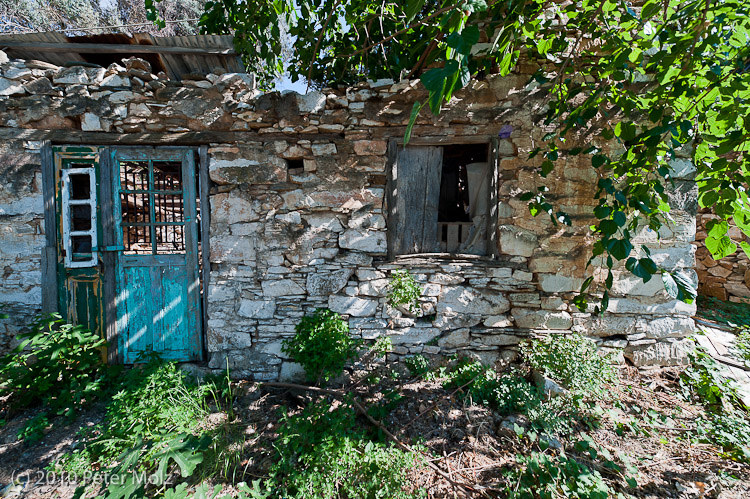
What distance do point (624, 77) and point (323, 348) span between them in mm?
3044

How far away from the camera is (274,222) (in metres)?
2.84

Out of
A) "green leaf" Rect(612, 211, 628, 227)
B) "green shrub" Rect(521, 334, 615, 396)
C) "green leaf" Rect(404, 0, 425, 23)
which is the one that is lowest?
"green shrub" Rect(521, 334, 615, 396)

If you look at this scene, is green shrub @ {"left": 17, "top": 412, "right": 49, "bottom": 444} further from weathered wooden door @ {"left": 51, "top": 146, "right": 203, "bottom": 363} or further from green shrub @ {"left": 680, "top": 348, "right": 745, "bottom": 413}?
green shrub @ {"left": 680, "top": 348, "right": 745, "bottom": 413}

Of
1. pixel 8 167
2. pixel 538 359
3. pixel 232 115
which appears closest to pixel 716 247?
pixel 538 359

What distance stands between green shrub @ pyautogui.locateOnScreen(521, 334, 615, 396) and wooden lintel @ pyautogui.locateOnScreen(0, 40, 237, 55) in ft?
12.6

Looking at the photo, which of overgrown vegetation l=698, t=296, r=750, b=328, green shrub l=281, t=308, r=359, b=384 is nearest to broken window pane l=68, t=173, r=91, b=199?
green shrub l=281, t=308, r=359, b=384

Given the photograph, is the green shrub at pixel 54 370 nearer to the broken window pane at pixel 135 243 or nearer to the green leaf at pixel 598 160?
the broken window pane at pixel 135 243

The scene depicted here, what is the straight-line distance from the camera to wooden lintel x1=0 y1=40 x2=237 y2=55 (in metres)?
2.76

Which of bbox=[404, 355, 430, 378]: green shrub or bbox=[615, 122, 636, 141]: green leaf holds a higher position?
bbox=[615, 122, 636, 141]: green leaf

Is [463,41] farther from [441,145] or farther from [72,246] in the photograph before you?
[72,246]

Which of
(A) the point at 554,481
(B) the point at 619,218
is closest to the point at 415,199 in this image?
(B) the point at 619,218

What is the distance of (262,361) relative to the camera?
2.87 metres

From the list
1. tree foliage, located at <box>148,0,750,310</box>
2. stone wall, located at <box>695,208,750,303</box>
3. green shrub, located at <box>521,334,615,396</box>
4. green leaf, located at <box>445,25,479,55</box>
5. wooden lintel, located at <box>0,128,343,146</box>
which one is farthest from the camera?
stone wall, located at <box>695,208,750,303</box>

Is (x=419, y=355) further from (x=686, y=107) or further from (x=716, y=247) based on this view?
(x=686, y=107)
